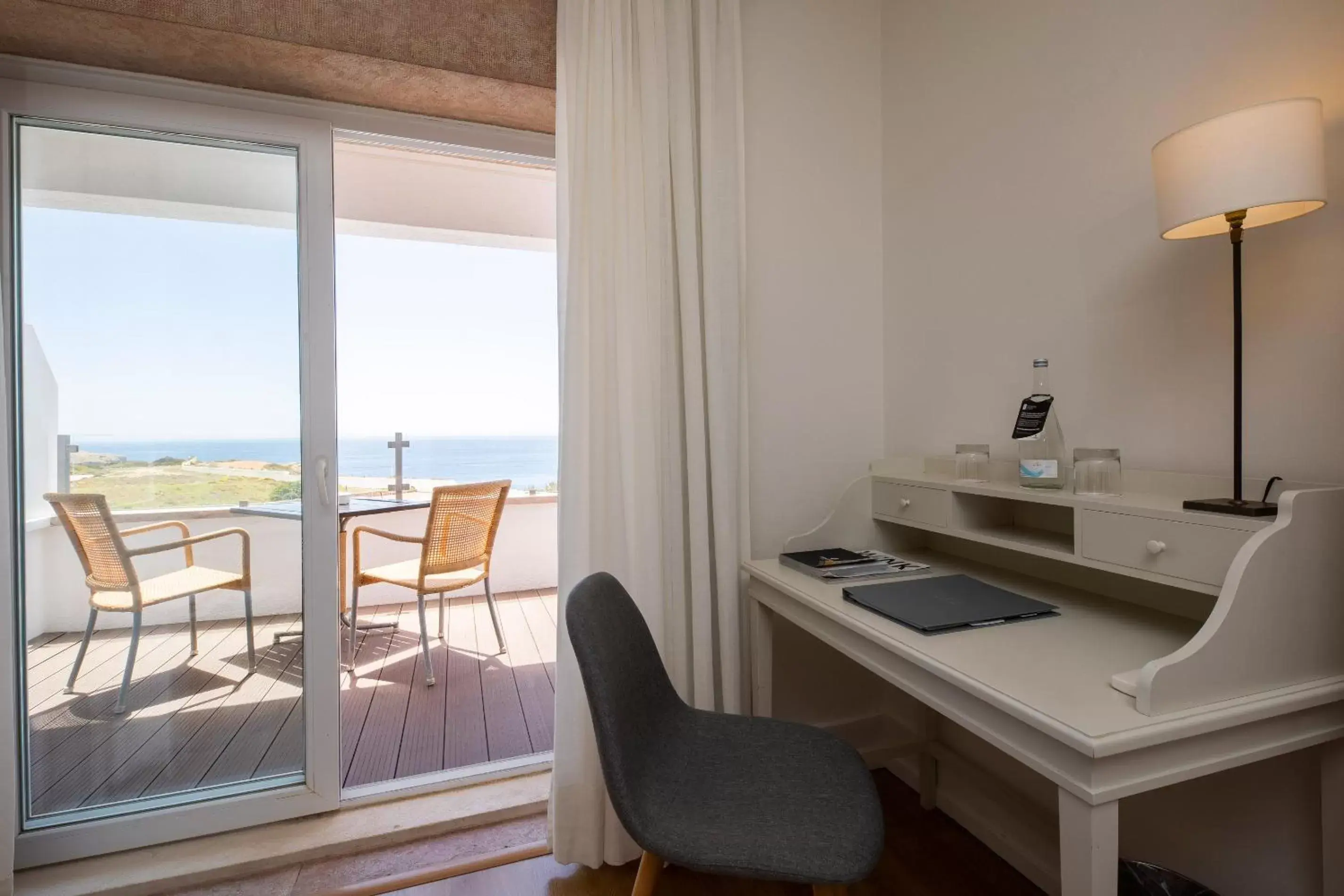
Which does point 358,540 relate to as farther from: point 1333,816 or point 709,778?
point 1333,816

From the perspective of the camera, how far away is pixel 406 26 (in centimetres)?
157

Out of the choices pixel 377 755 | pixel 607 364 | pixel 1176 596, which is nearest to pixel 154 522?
pixel 377 755

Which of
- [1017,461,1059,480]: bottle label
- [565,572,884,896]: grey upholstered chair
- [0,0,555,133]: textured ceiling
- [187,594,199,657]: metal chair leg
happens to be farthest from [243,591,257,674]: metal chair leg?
[1017,461,1059,480]: bottle label

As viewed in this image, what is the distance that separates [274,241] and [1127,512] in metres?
2.14

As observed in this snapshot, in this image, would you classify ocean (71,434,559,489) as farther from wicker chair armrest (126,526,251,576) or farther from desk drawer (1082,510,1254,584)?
desk drawer (1082,510,1254,584)

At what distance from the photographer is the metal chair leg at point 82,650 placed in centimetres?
164

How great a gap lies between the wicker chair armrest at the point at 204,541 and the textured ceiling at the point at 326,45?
1214mm

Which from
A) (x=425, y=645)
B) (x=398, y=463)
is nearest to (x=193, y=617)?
(x=425, y=645)

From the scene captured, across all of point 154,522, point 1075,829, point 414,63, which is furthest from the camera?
point 154,522

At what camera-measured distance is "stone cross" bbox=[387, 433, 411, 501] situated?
420 centimetres

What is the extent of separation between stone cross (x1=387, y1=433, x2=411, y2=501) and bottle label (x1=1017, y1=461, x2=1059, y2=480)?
374cm

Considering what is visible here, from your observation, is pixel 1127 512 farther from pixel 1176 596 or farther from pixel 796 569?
pixel 796 569

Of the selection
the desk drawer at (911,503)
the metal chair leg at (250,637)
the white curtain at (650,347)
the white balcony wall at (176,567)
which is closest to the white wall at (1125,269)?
the desk drawer at (911,503)

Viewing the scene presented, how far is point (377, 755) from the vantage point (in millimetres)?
2180
